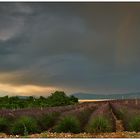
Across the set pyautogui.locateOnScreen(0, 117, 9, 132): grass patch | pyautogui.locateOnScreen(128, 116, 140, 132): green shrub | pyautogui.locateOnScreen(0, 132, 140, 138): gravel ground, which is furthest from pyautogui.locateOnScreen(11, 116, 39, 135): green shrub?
pyautogui.locateOnScreen(128, 116, 140, 132): green shrub

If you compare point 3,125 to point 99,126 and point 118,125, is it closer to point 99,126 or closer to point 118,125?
point 99,126

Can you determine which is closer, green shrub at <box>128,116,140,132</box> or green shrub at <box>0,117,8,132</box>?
green shrub at <box>128,116,140,132</box>

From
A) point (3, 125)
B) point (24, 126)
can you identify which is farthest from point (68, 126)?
point (3, 125)

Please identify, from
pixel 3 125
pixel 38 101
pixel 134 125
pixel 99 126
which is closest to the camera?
pixel 99 126

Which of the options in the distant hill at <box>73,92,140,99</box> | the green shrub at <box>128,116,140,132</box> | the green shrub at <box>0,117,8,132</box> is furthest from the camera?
the distant hill at <box>73,92,140,99</box>

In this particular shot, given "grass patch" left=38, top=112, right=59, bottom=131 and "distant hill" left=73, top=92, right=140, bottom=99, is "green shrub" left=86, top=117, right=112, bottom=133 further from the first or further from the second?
"grass patch" left=38, top=112, right=59, bottom=131

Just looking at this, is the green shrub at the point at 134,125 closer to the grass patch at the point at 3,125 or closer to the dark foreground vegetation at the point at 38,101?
the dark foreground vegetation at the point at 38,101

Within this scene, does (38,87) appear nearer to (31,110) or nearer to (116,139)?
(31,110)
